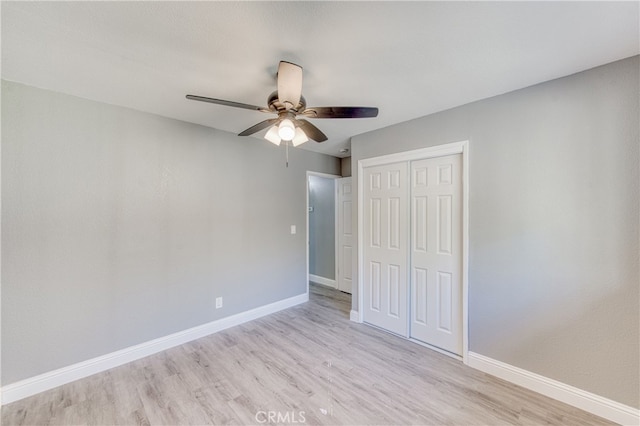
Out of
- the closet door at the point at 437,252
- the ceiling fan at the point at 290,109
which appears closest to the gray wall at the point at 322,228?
the closet door at the point at 437,252

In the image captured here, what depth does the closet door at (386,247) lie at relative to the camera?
288 cm

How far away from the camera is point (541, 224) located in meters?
2.01

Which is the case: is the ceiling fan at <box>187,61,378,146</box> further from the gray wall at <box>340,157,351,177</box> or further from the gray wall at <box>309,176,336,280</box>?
the gray wall at <box>309,176,336,280</box>

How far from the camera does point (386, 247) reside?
3045mm

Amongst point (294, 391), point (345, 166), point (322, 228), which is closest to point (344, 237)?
point (322, 228)

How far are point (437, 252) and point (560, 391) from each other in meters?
1.32

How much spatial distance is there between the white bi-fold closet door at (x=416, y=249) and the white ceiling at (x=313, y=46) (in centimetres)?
84

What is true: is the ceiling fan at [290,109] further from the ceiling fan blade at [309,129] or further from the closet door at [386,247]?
the closet door at [386,247]

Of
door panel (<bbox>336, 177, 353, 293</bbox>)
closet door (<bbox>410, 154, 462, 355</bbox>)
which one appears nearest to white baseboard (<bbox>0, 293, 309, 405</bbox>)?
door panel (<bbox>336, 177, 353, 293</bbox>)

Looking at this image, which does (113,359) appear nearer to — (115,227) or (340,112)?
(115,227)

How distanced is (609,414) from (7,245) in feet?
14.7

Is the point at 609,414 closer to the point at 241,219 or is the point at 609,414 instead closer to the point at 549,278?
the point at 549,278
